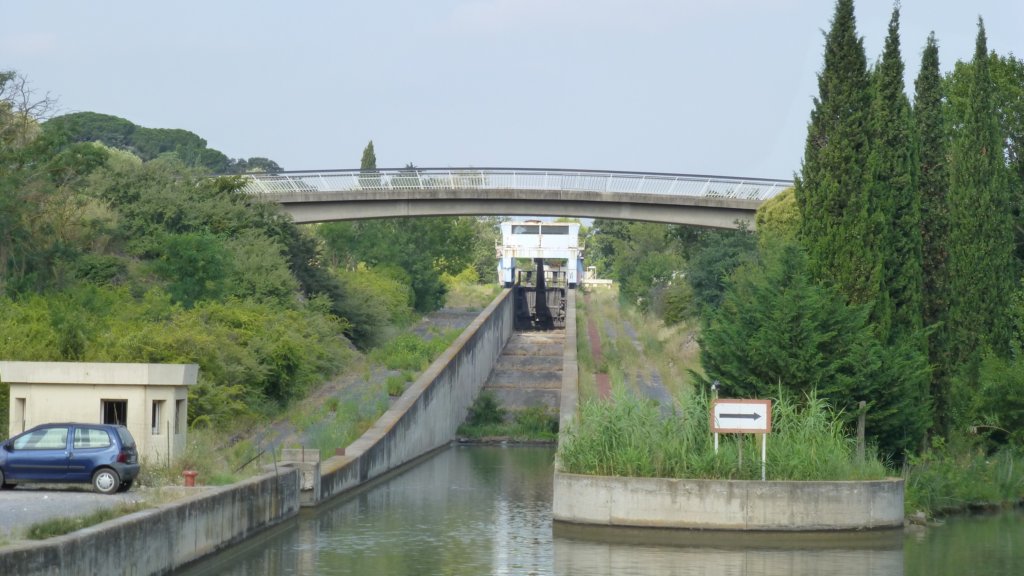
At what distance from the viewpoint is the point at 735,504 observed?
24062 mm

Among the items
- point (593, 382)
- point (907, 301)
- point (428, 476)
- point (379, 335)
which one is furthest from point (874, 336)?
point (379, 335)

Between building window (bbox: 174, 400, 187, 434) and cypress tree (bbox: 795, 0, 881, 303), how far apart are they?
1350cm

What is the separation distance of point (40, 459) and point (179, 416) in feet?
13.9

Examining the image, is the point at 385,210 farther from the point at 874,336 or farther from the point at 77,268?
the point at 874,336

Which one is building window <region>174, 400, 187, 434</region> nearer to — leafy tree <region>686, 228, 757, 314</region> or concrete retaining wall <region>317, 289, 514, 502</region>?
concrete retaining wall <region>317, 289, 514, 502</region>

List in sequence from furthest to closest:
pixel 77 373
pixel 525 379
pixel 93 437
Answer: pixel 525 379, pixel 77 373, pixel 93 437

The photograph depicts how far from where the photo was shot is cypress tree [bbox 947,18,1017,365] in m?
38.9

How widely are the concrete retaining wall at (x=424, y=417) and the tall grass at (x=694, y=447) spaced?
5.60 m

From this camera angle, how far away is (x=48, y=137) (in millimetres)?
44750

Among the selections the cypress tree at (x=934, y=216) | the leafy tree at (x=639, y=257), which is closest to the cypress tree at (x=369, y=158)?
the leafy tree at (x=639, y=257)

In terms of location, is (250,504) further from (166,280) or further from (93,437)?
(166,280)

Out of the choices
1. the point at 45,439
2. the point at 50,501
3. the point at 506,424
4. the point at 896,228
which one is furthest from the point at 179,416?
the point at 506,424

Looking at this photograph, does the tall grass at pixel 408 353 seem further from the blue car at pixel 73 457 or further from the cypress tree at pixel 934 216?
the blue car at pixel 73 457

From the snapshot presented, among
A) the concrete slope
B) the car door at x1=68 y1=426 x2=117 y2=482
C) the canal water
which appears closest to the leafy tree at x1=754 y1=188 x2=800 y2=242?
the concrete slope
